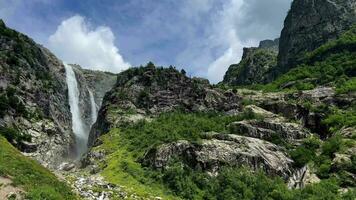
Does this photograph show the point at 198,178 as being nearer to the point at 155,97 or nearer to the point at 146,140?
the point at 146,140

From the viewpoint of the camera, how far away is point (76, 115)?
129625 millimetres

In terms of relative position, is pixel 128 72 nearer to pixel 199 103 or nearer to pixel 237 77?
pixel 199 103

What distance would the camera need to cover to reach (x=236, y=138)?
6594 centimetres

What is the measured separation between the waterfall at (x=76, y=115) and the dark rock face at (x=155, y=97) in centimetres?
1203

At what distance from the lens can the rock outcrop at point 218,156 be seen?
2335 inches

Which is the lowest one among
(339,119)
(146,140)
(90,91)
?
(146,140)

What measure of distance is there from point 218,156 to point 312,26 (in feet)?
340

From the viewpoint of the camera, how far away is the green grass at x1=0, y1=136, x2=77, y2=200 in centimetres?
3812

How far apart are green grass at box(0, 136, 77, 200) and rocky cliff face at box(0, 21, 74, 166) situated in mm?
25912

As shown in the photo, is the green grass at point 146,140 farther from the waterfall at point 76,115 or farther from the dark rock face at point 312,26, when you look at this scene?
the dark rock face at point 312,26

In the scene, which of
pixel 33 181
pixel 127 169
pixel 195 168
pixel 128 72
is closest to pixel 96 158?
pixel 127 169

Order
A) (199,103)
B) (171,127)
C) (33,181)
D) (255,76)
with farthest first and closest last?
(255,76), (199,103), (171,127), (33,181)

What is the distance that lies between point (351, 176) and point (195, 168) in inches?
749

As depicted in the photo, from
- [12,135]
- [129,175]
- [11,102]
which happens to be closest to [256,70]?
[11,102]
